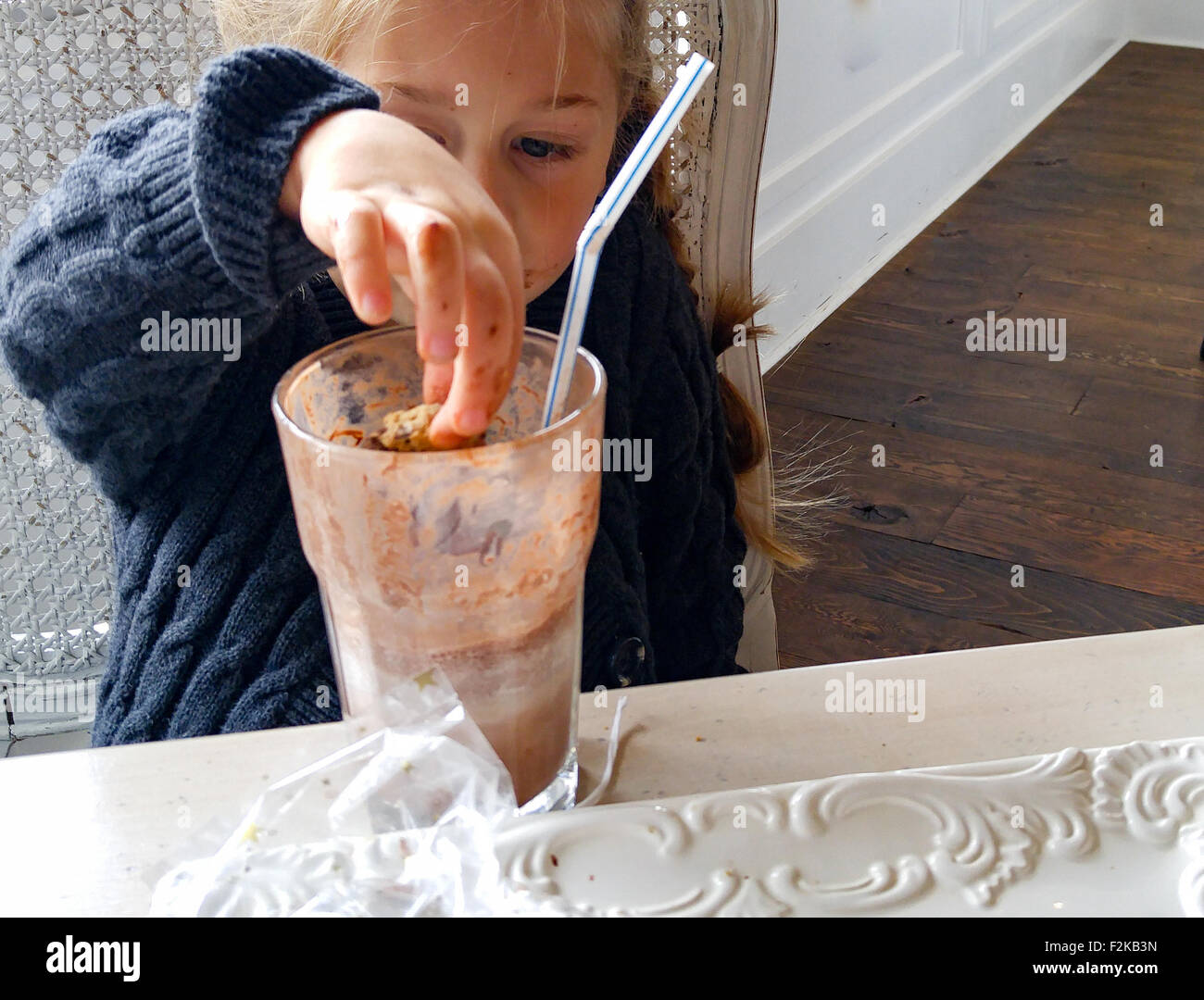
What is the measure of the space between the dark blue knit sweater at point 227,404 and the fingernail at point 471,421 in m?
0.14

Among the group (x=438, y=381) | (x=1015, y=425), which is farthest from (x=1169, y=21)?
(x=438, y=381)

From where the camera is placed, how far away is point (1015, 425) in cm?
194

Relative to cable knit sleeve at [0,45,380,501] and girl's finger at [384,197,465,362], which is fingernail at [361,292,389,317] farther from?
cable knit sleeve at [0,45,380,501]

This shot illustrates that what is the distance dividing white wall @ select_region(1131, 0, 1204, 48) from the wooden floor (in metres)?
1.10

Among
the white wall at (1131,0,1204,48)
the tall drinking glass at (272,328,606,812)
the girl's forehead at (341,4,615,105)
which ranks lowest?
the tall drinking glass at (272,328,606,812)

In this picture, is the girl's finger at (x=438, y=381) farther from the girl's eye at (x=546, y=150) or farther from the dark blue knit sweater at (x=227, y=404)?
the girl's eye at (x=546, y=150)

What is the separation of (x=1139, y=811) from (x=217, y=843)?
285 mm

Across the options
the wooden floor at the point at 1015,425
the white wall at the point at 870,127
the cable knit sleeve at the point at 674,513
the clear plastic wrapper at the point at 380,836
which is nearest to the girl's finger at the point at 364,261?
the clear plastic wrapper at the point at 380,836


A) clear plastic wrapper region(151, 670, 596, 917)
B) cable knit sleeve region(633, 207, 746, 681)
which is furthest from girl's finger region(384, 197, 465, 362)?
cable knit sleeve region(633, 207, 746, 681)

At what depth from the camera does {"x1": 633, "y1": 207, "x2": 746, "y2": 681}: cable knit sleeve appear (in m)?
0.81
